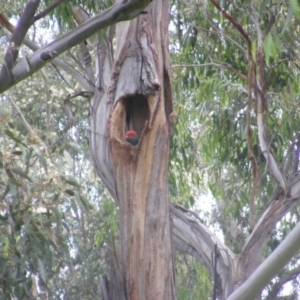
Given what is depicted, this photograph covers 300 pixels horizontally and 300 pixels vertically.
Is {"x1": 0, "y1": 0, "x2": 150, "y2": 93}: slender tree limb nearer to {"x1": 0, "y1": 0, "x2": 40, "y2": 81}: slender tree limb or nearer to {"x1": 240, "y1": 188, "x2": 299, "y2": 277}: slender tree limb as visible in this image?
{"x1": 0, "y1": 0, "x2": 40, "y2": 81}: slender tree limb

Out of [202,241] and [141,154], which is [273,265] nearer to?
[141,154]

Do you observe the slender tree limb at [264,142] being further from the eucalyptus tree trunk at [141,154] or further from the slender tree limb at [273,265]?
the slender tree limb at [273,265]

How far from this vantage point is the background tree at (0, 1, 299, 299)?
3.39 m

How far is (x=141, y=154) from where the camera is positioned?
3.91 m

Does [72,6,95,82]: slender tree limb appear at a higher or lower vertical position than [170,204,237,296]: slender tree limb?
higher

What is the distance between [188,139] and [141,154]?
2.14m

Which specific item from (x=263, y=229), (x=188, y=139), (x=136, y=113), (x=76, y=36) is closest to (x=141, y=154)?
(x=136, y=113)

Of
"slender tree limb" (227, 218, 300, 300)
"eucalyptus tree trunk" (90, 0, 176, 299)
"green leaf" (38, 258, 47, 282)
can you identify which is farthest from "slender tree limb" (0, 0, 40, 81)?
"eucalyptus tree trunk" (90, 0, 176, 299)

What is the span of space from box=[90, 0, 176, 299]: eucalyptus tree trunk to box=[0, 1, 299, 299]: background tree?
0.05ft

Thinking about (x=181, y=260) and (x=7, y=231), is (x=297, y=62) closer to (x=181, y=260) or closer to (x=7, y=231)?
(x=7, y=231)

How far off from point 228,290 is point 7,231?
5.63ft

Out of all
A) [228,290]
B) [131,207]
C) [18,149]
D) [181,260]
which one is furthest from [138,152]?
[181,260]

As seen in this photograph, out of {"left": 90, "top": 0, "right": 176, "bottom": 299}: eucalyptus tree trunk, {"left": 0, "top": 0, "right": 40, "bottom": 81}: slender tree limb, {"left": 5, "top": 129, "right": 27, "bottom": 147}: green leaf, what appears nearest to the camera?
{"left": 0, "top": 0, "right": 40, "bottom": 81}: slender tree limb

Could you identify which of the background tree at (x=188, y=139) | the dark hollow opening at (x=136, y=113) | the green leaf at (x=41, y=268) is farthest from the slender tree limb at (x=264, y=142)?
the green leaf at (x=41, y=268)
